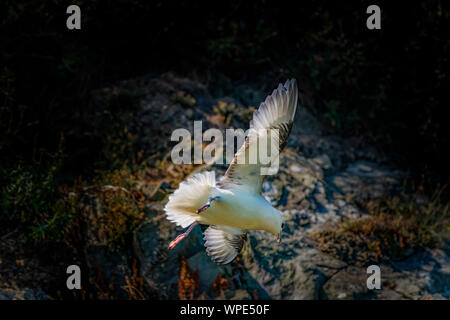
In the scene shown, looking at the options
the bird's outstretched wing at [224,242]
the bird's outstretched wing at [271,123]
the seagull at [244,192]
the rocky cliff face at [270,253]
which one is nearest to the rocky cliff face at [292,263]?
the rocky cliff face at [270,253]

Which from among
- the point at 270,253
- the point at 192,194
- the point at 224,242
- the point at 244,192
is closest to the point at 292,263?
the point at 270,253

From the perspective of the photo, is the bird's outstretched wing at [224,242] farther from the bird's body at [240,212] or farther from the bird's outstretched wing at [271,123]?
the bird's outstretched wing at [271,123]

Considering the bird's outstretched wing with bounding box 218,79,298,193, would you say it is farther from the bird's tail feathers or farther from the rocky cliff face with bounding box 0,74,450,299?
the rocky cliff face with bounding box 0,74,450,299

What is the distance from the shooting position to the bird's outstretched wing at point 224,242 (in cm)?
302

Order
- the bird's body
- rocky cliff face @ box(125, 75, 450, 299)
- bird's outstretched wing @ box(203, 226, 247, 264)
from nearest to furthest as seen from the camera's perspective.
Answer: the bird's body, bird's outstretched wing @ box(203, 226, 247, 264), rocky cliff face @ box(125, 75, 450, 299)

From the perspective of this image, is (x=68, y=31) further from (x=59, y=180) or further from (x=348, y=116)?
(x=348, y=116)

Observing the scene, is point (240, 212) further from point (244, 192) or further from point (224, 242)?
point (224, 242)

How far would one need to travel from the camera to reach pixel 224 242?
3055 millimetres

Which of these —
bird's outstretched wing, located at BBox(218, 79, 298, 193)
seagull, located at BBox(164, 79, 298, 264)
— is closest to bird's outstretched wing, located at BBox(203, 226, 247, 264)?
seagull, located at BBox(164, 79, 298, 264)

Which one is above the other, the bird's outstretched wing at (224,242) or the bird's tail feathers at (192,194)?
the bird's tail feathers at (192,194)

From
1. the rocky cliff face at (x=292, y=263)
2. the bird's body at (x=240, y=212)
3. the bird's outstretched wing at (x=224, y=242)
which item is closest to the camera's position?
the bird's body at (x=240, y=212)

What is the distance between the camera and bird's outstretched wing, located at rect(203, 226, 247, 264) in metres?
3.02

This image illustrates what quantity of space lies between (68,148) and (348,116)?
10.6 ft
